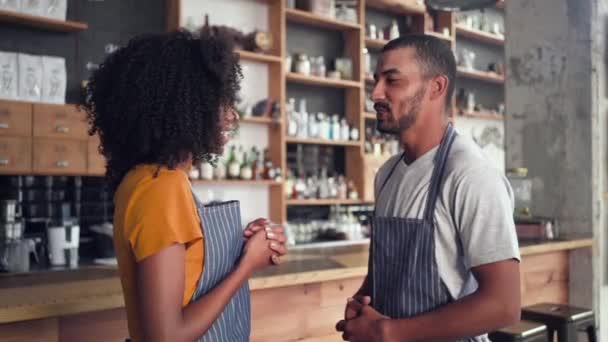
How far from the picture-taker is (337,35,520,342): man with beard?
54.6 inches

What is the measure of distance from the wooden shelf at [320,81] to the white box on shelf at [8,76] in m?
2.20

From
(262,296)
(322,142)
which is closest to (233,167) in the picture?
(322,142)

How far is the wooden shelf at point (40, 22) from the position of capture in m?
4.04

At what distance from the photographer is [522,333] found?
94.3 inches

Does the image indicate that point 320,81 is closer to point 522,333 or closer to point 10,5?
point 10,5

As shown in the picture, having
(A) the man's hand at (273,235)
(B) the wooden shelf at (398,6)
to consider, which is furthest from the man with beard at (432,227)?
(B) the wooden shelf at (398,6)

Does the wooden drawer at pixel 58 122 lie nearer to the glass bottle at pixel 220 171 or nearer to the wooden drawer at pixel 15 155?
the wooden drawer at pixel 15 155

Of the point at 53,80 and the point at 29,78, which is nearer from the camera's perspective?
the point at 29,78

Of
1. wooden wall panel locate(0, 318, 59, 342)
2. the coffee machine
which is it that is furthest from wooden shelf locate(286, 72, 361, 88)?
wooden wall panel locate(0, 318, 59, 342)

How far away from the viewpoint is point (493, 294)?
54.0 inches

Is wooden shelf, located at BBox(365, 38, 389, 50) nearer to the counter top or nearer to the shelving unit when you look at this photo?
the shelving unit

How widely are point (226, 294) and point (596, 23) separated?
3.21 m

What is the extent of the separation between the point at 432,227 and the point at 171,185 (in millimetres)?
621

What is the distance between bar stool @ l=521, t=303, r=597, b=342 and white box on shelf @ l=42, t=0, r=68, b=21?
3.35m
